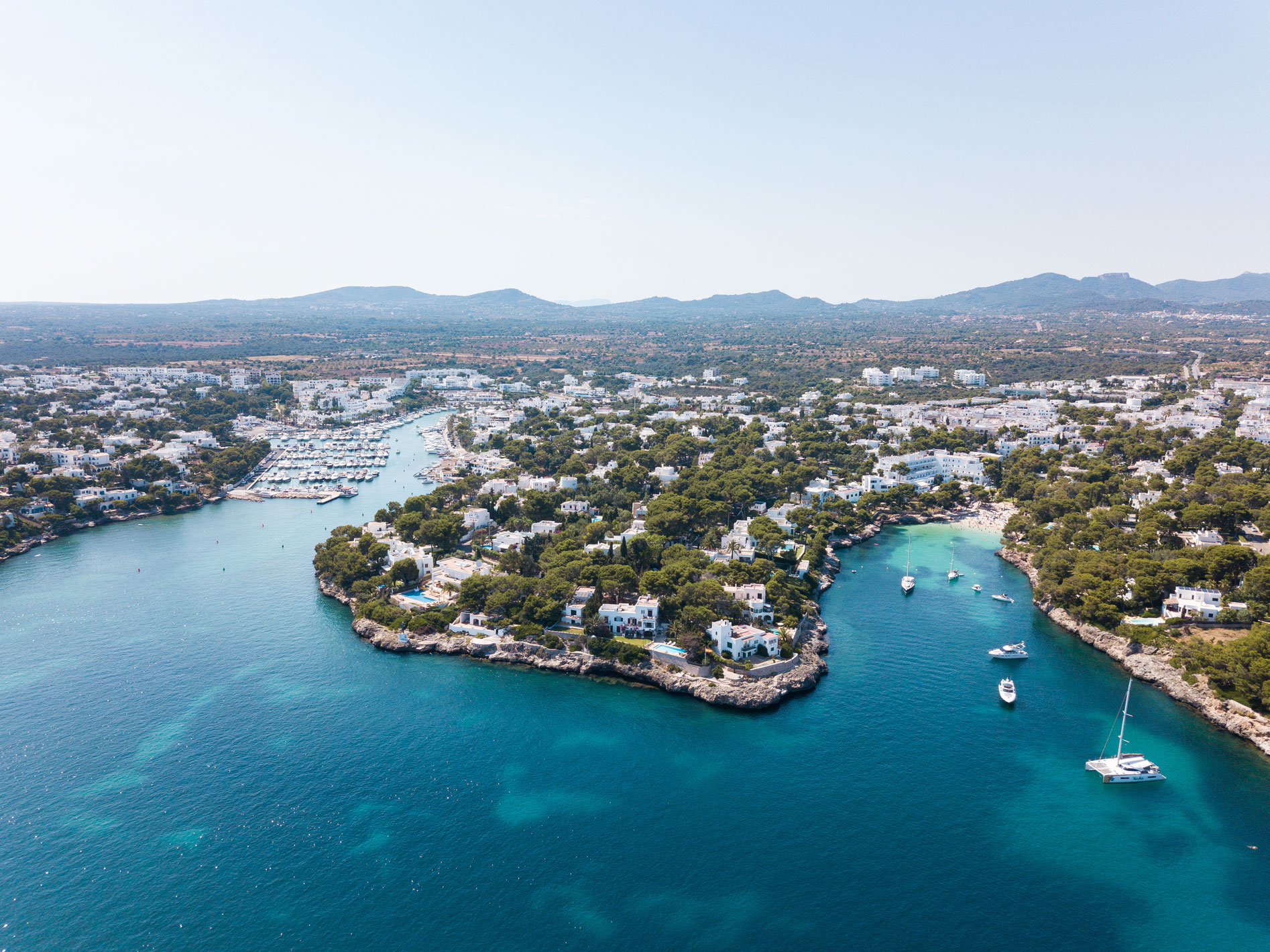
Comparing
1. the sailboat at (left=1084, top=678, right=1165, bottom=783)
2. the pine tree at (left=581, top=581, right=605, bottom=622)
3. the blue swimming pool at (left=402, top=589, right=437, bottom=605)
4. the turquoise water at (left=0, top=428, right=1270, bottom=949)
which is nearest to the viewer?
the turquoise water at (left=0, top=428, right=1270, bottom=949)

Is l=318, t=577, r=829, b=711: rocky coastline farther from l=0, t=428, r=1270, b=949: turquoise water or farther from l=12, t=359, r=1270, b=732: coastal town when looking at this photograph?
l=0, t=428, r=1270, b=949: turquoise water

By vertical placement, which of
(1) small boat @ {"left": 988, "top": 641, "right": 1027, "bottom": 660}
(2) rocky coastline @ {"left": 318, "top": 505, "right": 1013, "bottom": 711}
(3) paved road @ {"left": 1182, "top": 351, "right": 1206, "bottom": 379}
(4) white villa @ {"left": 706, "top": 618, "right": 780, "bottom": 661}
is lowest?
(1) small boat @ {"left": 988, "top": 641, "right": 1027, "bottom": 660}

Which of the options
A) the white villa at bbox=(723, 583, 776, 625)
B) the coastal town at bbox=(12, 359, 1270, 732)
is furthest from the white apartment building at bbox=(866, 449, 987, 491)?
the white villa at bbox=(723, 583, 776, 625)

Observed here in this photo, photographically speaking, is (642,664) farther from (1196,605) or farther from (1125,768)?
(1196,605)

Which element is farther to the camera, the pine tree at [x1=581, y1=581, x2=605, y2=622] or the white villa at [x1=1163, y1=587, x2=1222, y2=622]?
the pine tree at [x1=581, y1=581, x2=605, y2=622]

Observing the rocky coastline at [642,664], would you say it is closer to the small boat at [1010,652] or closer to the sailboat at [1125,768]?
the small boat at [1010,652]

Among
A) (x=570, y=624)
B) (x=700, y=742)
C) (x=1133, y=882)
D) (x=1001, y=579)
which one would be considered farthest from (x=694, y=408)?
(x=1133, y=882)

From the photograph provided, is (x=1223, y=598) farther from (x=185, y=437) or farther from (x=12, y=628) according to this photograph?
(x=185, y=437)
